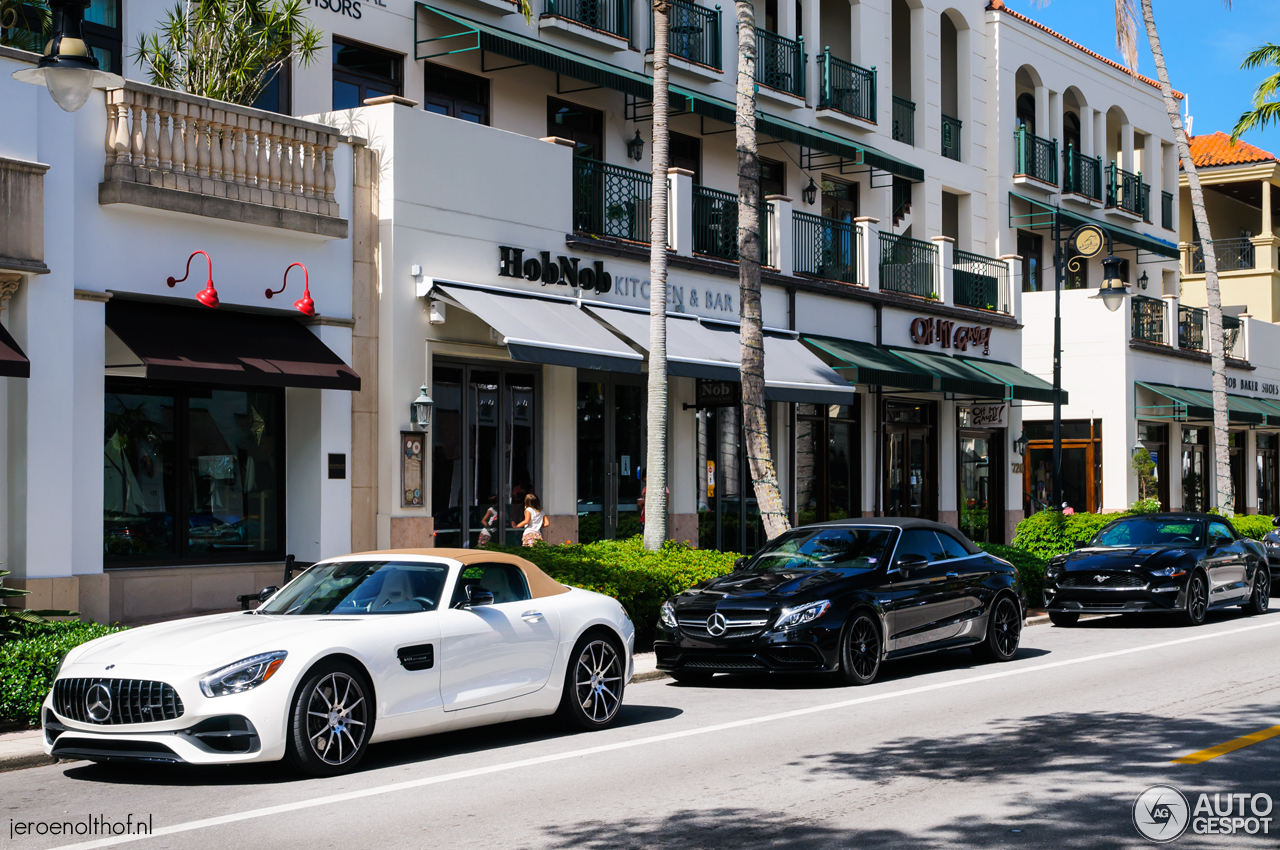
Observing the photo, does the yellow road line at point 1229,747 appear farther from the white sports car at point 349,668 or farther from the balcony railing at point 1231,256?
the balcony railing at point 1231,256

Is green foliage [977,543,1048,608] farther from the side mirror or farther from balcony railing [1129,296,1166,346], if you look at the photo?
balcony railing [1129,296,1166,346]

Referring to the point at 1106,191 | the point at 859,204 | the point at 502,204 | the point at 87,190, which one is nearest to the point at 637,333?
the point at 502,204

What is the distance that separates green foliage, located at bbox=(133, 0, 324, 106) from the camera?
1648 cm

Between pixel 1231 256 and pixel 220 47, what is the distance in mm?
41771

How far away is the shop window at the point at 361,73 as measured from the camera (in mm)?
19719

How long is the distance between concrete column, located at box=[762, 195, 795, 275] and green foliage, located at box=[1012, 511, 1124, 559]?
628cm

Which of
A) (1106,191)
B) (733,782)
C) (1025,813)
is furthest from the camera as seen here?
(1106,191)

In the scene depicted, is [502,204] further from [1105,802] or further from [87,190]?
[1105,802]

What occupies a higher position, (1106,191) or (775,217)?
(1106,191)

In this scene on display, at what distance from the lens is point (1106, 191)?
38.5 metres

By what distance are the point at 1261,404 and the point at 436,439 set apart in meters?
31.8

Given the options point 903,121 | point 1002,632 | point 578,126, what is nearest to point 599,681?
point 1002,632

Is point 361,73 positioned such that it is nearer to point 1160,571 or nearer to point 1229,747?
point 1160,571

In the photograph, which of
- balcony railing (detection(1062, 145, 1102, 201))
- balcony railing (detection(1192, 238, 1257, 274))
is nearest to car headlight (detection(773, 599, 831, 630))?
balcony railing (detection(1062, 145, 1102, 201))
